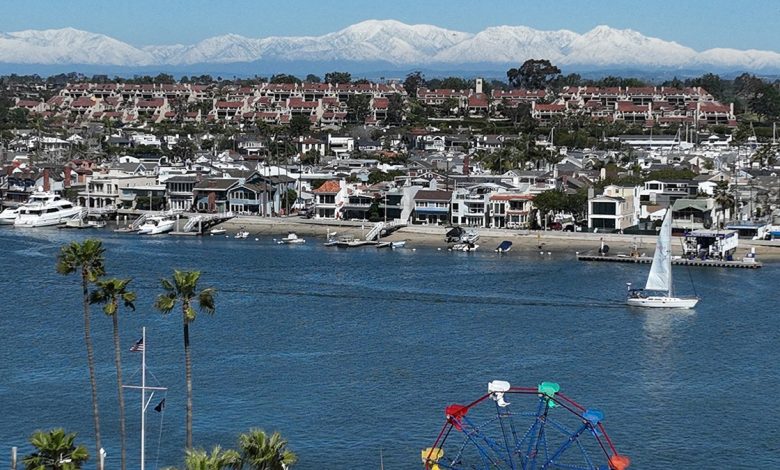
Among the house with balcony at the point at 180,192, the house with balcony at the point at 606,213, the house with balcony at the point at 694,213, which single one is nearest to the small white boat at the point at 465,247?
the house with balcony at the point at 606,213

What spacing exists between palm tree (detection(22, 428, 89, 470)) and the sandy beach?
114 ft

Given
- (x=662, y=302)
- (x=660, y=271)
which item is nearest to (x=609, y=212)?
(x=660, y=271)

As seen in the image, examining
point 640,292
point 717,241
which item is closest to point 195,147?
point 717,241

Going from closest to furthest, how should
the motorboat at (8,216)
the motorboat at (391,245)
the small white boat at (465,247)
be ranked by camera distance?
1. the small white boat at (465,247)
2. the motorboat at (391,245)
3. the motorboat at (8,216)

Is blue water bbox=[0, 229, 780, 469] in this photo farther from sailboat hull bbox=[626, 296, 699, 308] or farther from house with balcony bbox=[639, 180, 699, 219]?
house with balcony bbox=[639, 180, 699, 219]

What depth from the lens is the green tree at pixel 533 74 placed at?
11650 cm

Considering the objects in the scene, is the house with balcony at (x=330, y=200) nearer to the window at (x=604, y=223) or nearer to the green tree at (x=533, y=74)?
the window at (x=604, y=223)

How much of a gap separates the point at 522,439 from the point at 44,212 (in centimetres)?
4208

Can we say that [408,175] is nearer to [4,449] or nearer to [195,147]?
[195,147]

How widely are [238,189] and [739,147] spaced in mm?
32409

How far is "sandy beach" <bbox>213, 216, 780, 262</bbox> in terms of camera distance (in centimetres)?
4981

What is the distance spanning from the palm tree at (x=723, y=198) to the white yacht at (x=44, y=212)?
1071 inches

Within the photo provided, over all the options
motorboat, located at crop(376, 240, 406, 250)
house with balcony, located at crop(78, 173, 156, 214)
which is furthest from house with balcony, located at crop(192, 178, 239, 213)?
motorboat, located at crop(376, 240, 406, 250)

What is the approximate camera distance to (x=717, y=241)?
47.2 m
